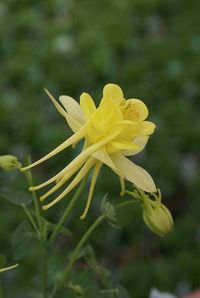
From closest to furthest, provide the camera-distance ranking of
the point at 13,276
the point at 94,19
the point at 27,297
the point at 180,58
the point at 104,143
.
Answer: the point at 104,143 < the point at 27,297 < the point at 13,276 < the point at 180,58 < the point at 94,19

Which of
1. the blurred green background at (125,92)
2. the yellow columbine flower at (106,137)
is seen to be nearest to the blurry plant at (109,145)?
the yellow columbine flower at (106,137)

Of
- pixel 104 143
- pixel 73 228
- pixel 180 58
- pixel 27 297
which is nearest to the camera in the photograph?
pixel 104 143

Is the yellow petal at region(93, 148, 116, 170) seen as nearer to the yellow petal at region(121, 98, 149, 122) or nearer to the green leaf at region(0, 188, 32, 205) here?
the yellow petal at region(121, 98, 149, 122)

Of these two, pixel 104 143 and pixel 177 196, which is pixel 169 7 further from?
pixel 104 143

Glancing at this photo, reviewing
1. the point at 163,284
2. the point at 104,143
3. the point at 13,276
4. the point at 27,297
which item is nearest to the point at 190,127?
the point at 163,284

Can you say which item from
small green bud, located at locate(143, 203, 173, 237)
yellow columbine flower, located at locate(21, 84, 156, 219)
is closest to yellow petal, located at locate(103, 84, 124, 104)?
yellow columbine flower, located at locate(21, 84, 156, 219)

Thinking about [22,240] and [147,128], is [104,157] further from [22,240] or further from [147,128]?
[22,240]
